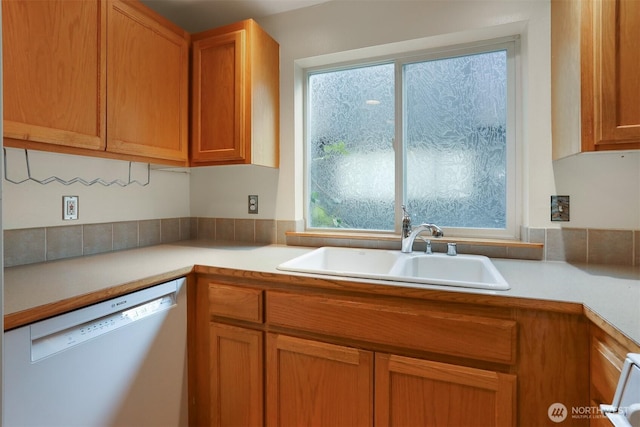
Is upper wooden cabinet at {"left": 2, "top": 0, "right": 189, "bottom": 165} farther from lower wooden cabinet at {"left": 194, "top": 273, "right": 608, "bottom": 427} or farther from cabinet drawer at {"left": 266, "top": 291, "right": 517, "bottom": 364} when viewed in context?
cabinet drawer at {"left": 266, "top": 291, "right": 517, "bottom": 364}

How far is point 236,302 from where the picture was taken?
137 centimetres

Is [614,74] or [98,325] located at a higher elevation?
[614,74]

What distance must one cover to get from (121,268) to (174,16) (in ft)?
5.33

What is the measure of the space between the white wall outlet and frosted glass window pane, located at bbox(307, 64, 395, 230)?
1.24 m

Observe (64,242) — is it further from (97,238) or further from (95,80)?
(95,80)

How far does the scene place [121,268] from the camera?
139 cm

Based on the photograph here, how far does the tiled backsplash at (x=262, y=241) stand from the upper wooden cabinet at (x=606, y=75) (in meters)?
0.47

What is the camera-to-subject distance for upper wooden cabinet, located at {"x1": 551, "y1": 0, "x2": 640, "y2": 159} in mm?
1094

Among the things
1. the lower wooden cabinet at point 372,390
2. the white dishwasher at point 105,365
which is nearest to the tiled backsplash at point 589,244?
the lower wooden cabinet at point 372,390

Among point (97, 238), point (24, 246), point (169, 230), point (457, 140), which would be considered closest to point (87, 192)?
point (97, 238)

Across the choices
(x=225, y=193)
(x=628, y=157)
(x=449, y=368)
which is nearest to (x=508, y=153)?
(x=628, y=157)

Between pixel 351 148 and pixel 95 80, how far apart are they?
131cm

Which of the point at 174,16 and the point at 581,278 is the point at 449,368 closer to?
the point at 581,278

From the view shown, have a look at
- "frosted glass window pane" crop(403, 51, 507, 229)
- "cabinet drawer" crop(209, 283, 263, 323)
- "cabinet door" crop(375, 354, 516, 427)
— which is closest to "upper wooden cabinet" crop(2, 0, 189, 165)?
"cabinet drawer" crop(209, 283, 263, 323)
